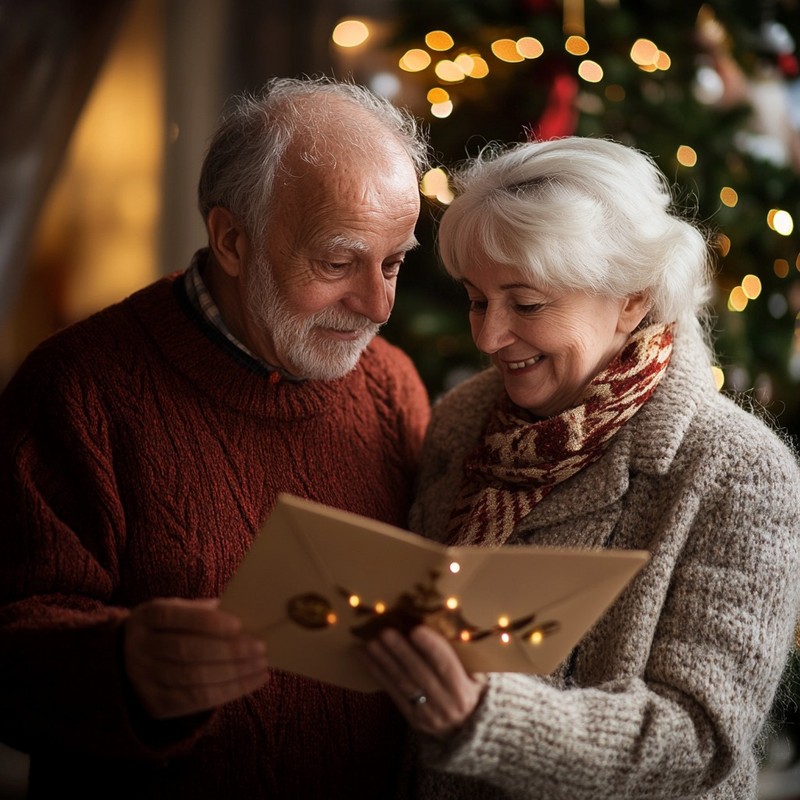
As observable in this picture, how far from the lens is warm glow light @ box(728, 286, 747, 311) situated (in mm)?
2879

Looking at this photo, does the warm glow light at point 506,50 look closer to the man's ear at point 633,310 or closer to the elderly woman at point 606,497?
the elderly woman at point 606,497

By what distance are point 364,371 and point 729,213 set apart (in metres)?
1.32

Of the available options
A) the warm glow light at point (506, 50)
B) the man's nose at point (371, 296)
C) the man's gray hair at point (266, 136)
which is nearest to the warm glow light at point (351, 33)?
the warm glow light at point (506, 50)

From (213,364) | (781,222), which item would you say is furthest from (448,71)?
(213,364)

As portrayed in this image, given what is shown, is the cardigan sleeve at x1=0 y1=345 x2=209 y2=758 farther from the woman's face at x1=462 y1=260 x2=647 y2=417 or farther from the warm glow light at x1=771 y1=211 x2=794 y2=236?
the warm glow light at x1=771 y1=211 x2=794 y2=236

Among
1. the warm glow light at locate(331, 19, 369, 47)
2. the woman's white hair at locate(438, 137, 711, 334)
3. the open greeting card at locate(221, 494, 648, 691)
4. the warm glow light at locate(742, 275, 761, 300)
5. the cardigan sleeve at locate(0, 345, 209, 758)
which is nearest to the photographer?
the open greeting card at locate(221, 494, 648, 691)

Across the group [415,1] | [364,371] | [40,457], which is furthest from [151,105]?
[40,457]

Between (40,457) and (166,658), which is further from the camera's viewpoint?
(40,457)

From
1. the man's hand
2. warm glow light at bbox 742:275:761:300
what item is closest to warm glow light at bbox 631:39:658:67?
warm glow light at bbox 742:275:761:300

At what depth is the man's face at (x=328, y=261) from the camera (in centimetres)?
163

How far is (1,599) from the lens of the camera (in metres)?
1.50

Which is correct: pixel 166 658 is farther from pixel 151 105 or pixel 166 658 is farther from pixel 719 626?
Answer: pixel 151 105

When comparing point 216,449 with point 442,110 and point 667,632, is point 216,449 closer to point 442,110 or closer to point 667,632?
point 667,632

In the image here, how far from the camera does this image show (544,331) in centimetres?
161
